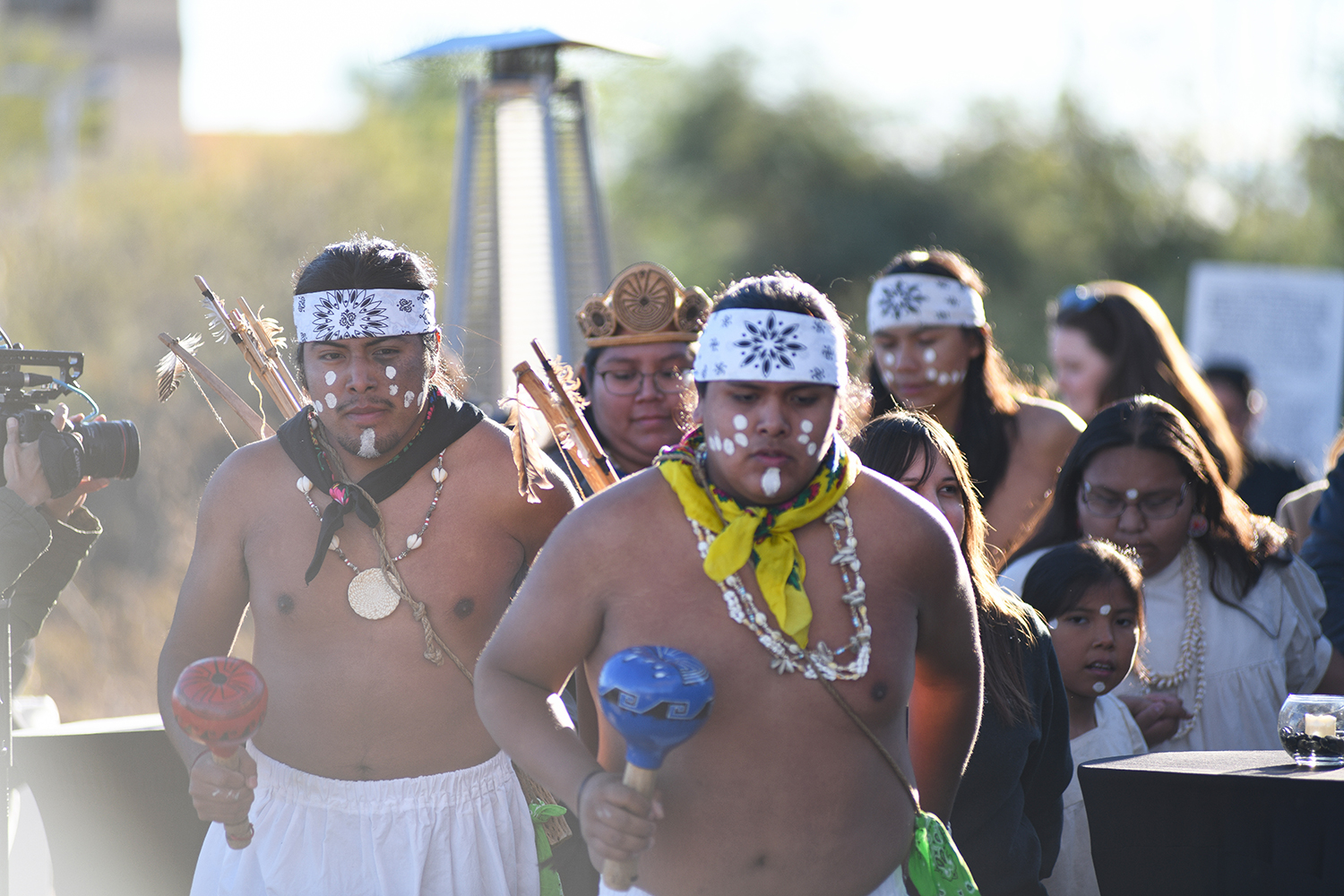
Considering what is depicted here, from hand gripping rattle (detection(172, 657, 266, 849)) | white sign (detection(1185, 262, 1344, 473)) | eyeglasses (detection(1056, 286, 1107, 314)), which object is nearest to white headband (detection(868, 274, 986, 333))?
eyeglasses (detection(1056, 286, 1107, 314))

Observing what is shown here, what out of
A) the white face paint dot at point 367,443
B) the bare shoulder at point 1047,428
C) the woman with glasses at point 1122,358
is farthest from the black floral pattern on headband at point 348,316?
the woman with glasses at point 1122,358

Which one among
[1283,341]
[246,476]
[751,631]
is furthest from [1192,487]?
[1283,341]

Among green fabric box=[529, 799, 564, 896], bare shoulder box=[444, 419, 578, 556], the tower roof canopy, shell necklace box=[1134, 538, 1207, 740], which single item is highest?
the tower roof canopy

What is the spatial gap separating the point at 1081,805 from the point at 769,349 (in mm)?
2097

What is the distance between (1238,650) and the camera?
4090mm

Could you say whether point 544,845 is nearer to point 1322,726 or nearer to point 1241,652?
point 1322,726

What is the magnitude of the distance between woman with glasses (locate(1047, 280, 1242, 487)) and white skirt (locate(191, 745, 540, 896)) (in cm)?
334

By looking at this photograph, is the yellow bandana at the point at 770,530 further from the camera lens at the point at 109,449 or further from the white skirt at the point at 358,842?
the camera lens at the point at 109,449

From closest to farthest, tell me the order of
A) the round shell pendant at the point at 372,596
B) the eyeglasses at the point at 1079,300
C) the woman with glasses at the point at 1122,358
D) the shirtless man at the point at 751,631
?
1. the shirtless man at the point at 751,631
2. the round shell pendant at the point at 372,596
3. the woman with glasses at the point at 1122,358
4. the eyeglasses at the point at 1079,300

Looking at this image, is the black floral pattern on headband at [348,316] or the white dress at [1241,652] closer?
the black floral pattern on headband at [348,316]

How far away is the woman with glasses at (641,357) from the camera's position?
4.39 meters

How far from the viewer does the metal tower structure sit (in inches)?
240

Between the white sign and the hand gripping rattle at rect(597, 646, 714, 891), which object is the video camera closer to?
the hand gripping rattle at rect(597, 646, 714, 891)

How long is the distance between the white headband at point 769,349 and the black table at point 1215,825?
1.33 metres
